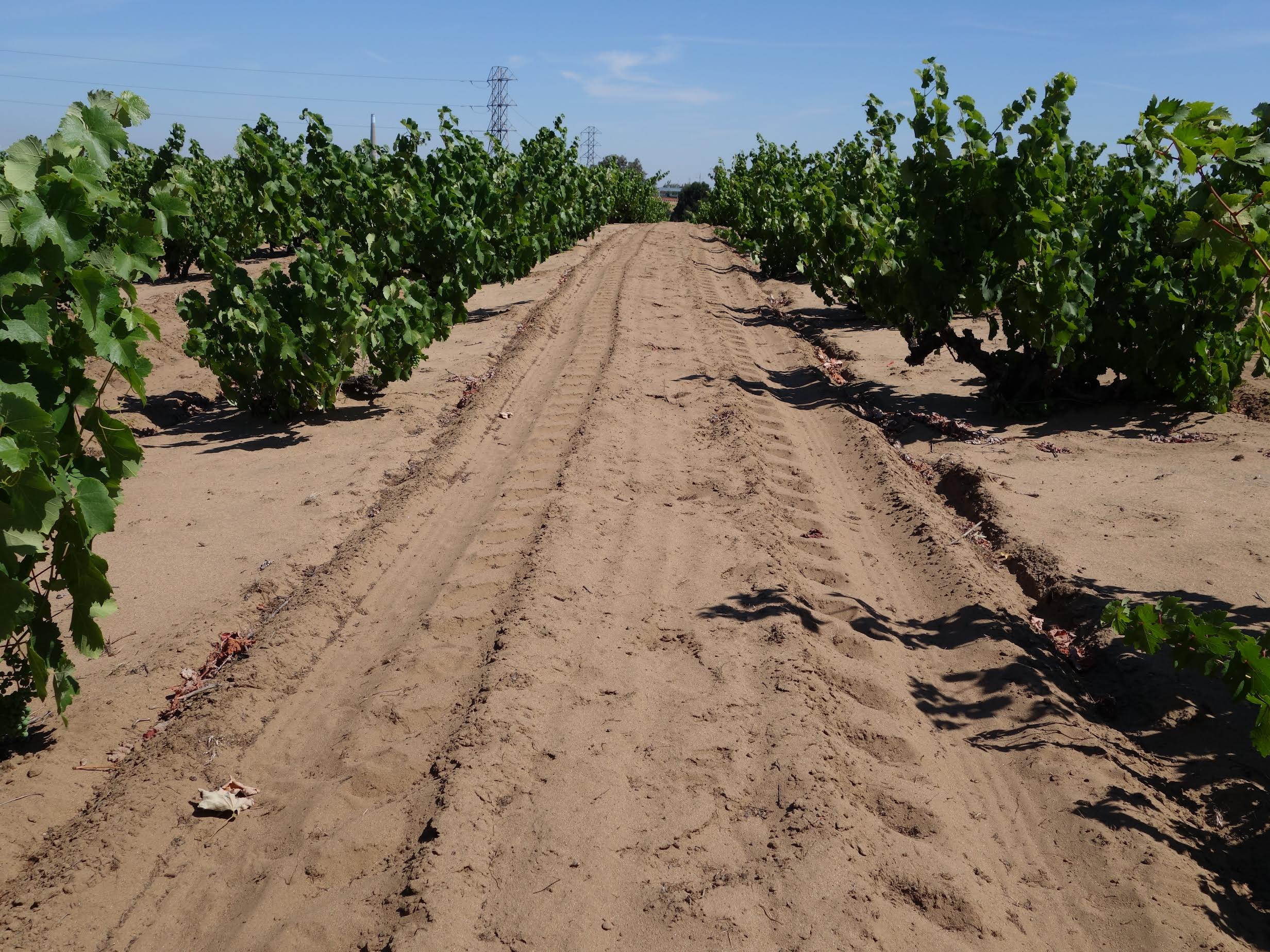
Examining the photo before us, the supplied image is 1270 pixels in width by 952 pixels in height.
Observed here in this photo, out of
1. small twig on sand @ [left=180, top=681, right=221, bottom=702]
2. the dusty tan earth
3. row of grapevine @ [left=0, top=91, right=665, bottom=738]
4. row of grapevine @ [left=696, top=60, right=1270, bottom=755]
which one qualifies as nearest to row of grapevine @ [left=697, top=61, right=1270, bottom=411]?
row of grapevine @ [left=696, top=60, right=1270, bottom=755]

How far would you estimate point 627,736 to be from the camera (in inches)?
149

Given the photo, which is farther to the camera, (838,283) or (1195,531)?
(838,283)

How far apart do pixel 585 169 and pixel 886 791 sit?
90.5ft

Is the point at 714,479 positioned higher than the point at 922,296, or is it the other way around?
the point at 922,296

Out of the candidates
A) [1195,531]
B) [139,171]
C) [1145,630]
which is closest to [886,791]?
[1145,630]

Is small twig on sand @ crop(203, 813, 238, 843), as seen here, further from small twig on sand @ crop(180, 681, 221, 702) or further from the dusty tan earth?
small twig on sand @ crop(180, 681, 221, 702)

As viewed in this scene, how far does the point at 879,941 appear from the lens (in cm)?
277

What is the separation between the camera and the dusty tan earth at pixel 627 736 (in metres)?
2.96

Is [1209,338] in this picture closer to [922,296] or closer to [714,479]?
[922,296]

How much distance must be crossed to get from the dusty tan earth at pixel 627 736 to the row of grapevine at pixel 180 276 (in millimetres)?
782

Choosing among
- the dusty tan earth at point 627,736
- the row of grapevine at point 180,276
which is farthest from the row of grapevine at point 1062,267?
the row of grapevine at point 180,276

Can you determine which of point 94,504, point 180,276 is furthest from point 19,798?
point 180,276

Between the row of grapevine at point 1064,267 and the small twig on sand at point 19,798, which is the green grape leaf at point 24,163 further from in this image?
the row of grapevine at point 1064,267

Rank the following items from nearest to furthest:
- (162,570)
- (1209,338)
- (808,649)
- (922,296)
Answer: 1. (808,649)
2. (162,570)
3. (1209,338)
4. (922,296)
